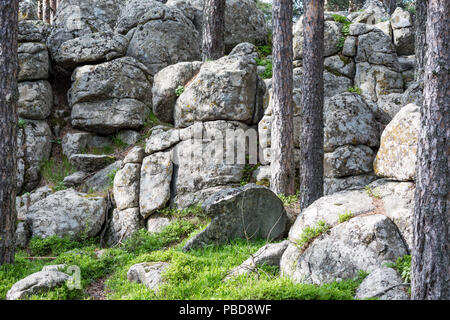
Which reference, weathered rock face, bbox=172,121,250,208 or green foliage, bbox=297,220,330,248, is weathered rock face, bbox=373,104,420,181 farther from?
weathered rock face, bbox=172,121,250,208

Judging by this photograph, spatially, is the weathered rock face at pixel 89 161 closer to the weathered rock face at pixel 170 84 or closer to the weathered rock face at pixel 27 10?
the weathered rock face at pixel 170 84

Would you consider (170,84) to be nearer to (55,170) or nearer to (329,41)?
(55,170)

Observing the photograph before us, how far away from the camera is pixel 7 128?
9.04 meters

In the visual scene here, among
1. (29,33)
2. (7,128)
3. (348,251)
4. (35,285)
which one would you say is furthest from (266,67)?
(35,285)

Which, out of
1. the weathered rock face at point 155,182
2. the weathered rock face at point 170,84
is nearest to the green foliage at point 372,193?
the weathered rock face at point 155,182

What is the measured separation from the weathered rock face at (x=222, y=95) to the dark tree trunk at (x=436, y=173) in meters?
8.16

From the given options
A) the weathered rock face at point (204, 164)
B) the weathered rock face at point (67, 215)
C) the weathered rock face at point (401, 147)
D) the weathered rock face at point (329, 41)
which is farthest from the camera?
the weathered rock face at point (329, 41)

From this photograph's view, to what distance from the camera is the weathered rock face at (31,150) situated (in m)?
14.6

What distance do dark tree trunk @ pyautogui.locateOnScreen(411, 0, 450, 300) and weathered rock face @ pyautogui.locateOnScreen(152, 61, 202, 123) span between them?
10167 mm

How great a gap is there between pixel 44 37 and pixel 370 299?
1721 cm

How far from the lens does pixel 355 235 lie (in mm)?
8023

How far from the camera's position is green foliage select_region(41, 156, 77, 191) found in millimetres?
14781

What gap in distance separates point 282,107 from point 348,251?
6.07m
